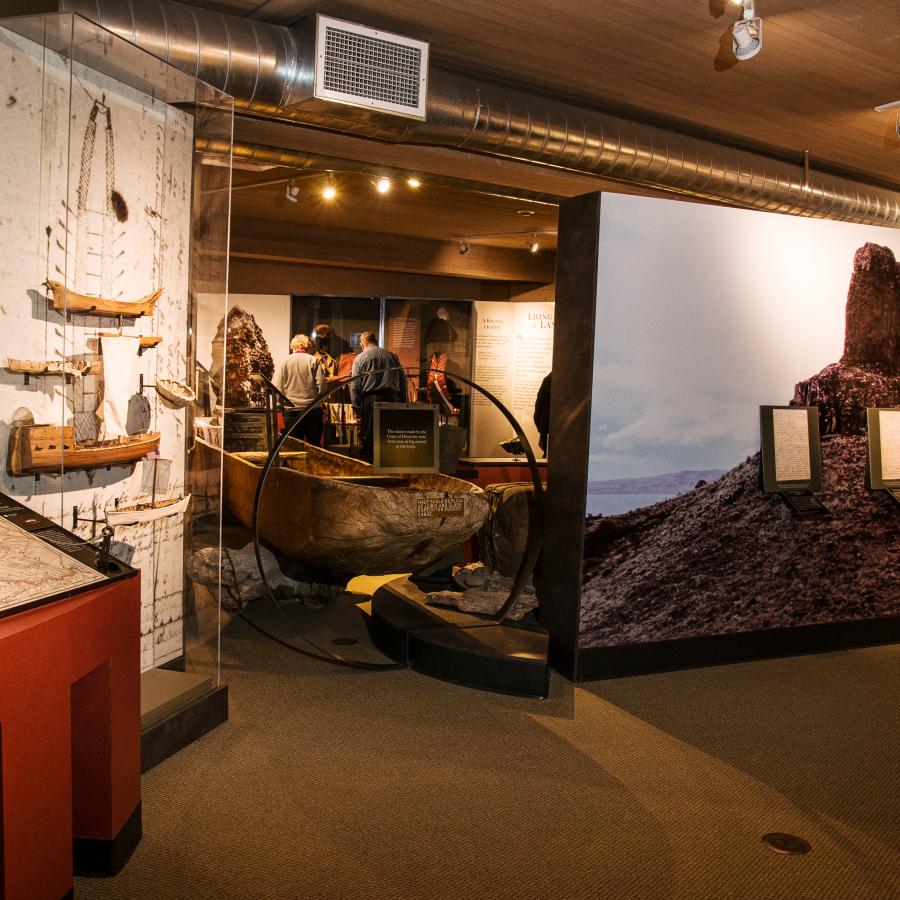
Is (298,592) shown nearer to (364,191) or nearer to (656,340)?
(656,340)

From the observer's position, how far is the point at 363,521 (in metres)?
4.17

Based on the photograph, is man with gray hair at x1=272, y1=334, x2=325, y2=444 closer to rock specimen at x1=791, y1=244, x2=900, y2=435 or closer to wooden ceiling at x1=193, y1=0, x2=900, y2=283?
wooden ceiling at x1=193, y1=0, x2=900, y2=283

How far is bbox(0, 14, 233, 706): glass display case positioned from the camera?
8.95 feet

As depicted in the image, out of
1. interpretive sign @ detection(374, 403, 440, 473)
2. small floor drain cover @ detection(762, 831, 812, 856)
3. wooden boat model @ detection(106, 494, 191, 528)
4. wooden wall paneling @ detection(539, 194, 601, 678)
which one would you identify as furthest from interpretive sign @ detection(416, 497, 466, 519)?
small floor drain cover @ detection(762, 831, 812, 856)

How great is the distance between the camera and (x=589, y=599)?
402cm

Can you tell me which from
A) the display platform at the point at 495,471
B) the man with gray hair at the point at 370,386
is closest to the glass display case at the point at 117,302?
the man with gray hair at the point at 370,386

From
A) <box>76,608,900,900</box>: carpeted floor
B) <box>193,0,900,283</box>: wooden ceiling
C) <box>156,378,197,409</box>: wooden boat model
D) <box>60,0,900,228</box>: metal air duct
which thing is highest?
<box>193,0,900,283</box>: wooden ceiling

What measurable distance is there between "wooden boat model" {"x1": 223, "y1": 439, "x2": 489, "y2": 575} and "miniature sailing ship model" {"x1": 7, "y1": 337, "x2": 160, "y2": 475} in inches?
51.7

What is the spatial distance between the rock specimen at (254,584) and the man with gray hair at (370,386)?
6.46 ft

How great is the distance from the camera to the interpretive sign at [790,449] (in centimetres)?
436

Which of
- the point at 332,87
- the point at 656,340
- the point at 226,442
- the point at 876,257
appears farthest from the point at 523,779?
the point at 226,442

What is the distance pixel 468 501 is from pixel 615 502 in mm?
701

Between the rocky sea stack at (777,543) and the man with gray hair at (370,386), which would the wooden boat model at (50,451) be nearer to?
the rocky sea stack at (777,543)

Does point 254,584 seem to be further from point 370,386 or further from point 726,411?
point 370,386
